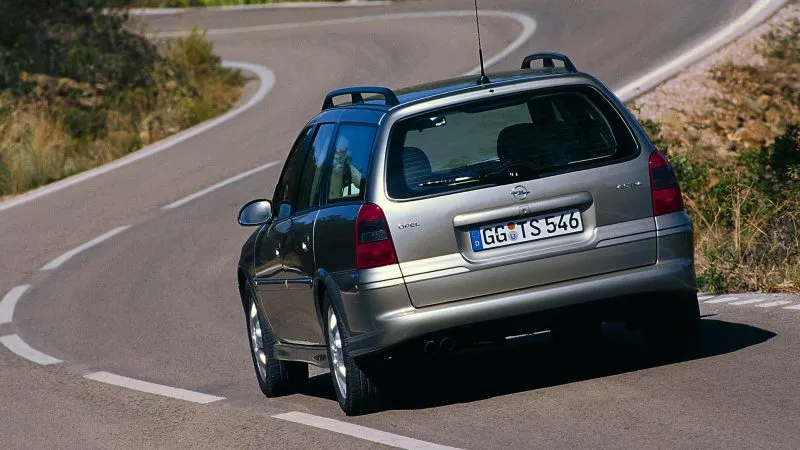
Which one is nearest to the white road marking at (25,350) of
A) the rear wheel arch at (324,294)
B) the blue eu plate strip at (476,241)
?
the rear wheel arch at (324,294)

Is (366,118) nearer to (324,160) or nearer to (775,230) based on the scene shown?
(324,160)

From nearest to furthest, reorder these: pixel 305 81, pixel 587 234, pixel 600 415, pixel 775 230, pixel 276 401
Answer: pixel 600 415 → pixel 587 234 → pixel 276 401 → pixel 775 230 → pixel 305 81

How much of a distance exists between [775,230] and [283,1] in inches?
1296

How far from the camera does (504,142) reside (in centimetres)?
855

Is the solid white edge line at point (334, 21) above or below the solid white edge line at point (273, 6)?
below

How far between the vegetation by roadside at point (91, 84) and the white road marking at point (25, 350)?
11.7 metres

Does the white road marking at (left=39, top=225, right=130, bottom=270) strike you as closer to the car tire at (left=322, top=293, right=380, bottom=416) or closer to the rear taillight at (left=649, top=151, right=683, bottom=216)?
the car tire at (left=322, top=293, right=380, bottom=416)

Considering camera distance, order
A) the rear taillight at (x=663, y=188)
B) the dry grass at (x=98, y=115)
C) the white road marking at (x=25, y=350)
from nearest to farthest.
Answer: the rear taillight at (x=663, y=188) → the white road marking at (x=25, y=350) → the dry grass at (x=98, y=115)

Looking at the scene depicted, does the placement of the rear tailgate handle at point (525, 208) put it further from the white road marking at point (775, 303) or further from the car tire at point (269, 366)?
the white road marking at point (775, 303)

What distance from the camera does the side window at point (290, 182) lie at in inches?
386

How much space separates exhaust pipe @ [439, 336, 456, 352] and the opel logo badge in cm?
78

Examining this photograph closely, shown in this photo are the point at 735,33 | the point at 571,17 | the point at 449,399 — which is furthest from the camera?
the point at 571,17

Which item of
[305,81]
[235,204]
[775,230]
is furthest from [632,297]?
[305,81]

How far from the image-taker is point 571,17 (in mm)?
33719
